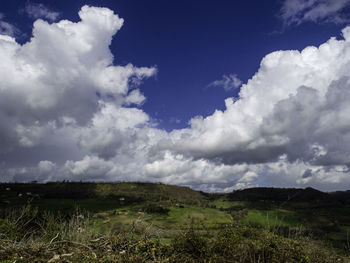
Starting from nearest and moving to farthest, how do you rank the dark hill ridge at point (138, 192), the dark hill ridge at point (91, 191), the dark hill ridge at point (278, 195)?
the dark hill ridge at point (91, 191), the dark hill ridge at point (138, 192), the dark hill ridge at point (278, 195)

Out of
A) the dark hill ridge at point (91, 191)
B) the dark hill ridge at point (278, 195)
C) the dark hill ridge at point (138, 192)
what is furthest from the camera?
the dark hill ridge at point (278, 195)

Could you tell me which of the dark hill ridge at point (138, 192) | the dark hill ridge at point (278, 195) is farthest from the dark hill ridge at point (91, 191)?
the dark hill ridge at point (278, 195)

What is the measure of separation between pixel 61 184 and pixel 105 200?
10662mm

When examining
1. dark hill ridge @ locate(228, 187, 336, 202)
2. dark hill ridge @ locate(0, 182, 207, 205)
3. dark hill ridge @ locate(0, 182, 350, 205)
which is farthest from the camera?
dark hill ridge @ locate(228, 187, 336, 202)

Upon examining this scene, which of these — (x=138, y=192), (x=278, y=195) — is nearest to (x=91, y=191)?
(x=138, y=192)

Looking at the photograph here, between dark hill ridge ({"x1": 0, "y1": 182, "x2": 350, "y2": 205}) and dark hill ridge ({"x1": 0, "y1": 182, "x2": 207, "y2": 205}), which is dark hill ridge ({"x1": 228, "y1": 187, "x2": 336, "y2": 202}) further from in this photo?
dark hill ridge ({"x1": 0, "y1": 182, "x2": 207, "y2": 205})

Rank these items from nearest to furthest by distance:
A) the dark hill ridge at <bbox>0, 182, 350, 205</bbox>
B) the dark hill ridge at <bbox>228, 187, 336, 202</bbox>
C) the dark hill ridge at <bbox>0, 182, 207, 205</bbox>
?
the dark hill ridge at <bbox>0, 182, 207, 205</bbox>
the dark hill ridge at <bbox>0, 182, 350, 205</bbox>
the dark hill ridge at <bbox>228, 187, 336, 202</bbox>

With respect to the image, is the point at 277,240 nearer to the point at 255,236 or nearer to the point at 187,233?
the point at 255,236

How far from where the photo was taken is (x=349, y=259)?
8906mm

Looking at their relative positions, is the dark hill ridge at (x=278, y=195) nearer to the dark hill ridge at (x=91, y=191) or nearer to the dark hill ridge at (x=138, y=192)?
the dark hill ridge at (x=138, y=192)

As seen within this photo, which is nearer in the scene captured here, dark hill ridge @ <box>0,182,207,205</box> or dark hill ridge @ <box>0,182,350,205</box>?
dark hill ridge @ <box>0,182,207,205</box>

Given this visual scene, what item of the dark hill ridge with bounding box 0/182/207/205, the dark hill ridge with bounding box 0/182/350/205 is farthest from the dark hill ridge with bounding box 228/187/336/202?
the dark hill ridge with bounding box 0/182/207/205

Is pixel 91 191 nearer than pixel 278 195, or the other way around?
pixel 91 191

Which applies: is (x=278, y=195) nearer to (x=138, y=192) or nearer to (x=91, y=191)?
(x=138, y=192)
